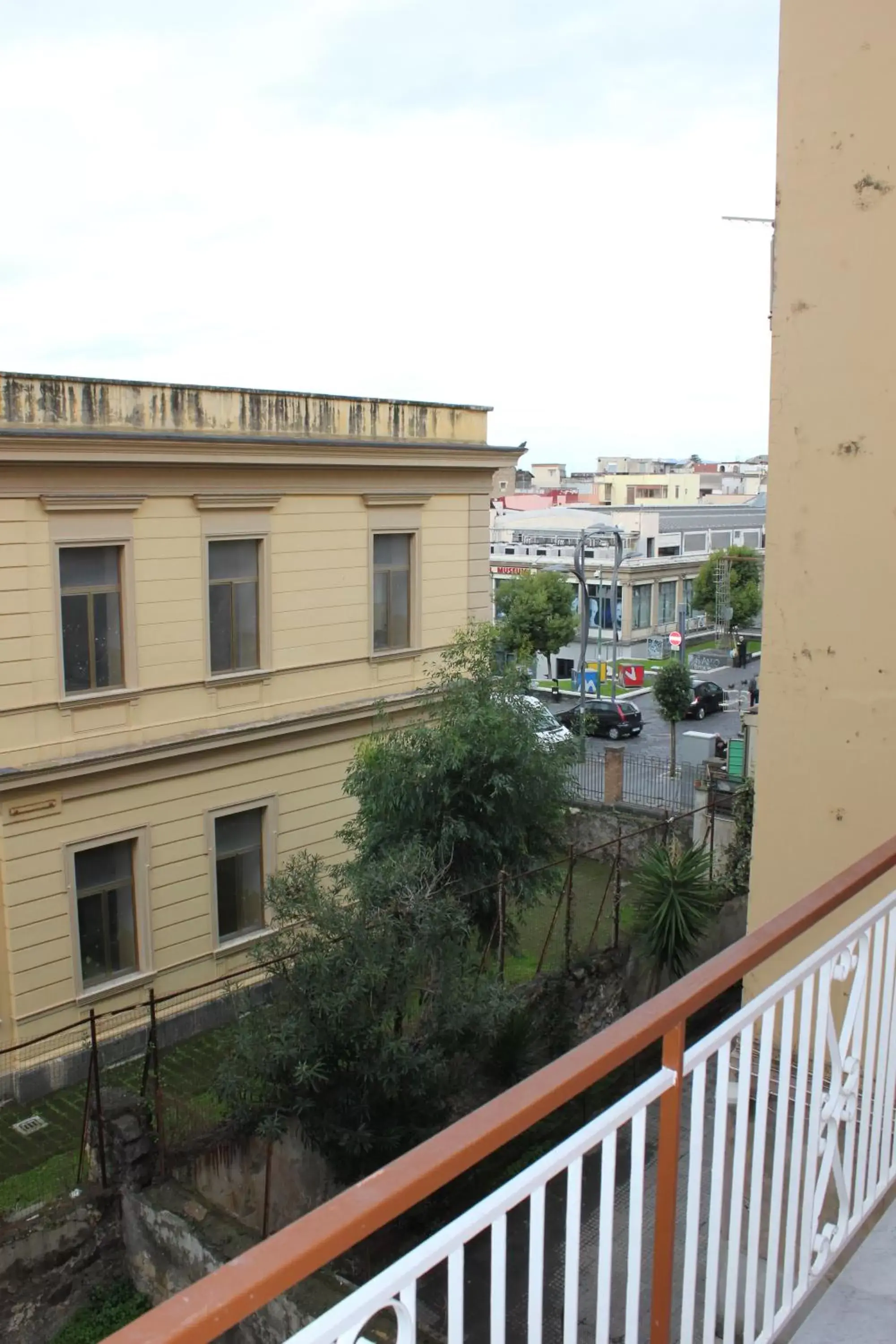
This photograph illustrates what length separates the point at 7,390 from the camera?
1024cm

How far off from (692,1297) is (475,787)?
8.31 metres

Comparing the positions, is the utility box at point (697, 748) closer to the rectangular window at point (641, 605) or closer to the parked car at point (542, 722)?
the parked car at point (542, 722)

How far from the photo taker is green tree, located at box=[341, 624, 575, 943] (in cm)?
1023

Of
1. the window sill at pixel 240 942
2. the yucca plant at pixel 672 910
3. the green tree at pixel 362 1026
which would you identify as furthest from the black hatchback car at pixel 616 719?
A: the green tree at pixel 362 1026

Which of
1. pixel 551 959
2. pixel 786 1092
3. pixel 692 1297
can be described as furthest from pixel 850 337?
pixel 551 959

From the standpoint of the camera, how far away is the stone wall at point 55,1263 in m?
7.57

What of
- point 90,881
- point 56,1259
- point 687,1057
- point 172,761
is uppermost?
point 687,1057

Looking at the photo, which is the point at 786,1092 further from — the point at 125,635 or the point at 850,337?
the point at 125,635

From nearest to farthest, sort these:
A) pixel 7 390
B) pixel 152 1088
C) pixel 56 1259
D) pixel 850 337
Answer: pixel 850 337
pixel 56 1259
pixel 152 1088
pixel 7 390

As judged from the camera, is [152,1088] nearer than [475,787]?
Yes

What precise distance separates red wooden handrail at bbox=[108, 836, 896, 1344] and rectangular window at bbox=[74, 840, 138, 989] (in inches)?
408

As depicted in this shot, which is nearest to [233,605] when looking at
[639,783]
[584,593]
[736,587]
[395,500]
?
[395,500]

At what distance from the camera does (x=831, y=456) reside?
3926 millimetres

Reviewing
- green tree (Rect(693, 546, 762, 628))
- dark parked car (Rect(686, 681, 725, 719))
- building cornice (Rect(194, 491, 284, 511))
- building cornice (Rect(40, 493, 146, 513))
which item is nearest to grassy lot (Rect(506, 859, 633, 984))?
building cornice (Rect(194, 491, 284, 511))
